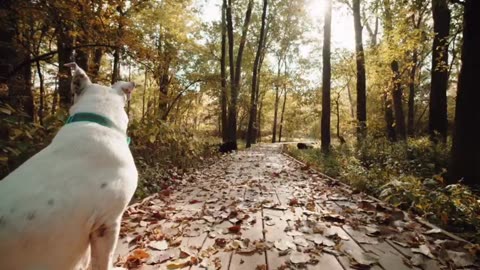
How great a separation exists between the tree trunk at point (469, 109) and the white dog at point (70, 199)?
18.6 ft

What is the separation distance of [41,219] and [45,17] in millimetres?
5165

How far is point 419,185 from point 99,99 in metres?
4.76

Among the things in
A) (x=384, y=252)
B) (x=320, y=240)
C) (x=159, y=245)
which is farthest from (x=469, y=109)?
(x=159, y=245)

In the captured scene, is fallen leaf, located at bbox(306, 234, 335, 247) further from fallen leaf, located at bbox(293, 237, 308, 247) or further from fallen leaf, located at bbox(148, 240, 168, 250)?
fallen leaf, located at bbox(148, 240, 168, 250)

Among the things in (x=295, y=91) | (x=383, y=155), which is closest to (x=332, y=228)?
(x=383, y=155)

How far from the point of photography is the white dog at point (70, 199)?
1369 millimetres

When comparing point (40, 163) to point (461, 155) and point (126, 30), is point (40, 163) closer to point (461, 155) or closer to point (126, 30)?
point (126, 30)

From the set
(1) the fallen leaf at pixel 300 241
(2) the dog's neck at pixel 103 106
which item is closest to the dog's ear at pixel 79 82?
(2) the dog's neck at pixel 103 106

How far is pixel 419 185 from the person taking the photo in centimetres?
471

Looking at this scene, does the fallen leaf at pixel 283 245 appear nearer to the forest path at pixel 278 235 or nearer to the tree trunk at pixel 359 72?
the forest path at pixel 278 235

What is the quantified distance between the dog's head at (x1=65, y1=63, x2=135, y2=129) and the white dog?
66 millimetres

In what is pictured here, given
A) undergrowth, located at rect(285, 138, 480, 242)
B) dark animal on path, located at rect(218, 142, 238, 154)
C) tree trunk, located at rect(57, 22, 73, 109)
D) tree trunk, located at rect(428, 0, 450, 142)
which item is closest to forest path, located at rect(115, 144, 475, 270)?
undergrowth, located at rect(285, 138, 480, 242)

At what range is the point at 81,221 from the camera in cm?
154

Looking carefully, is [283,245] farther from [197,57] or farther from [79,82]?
[197,57]
